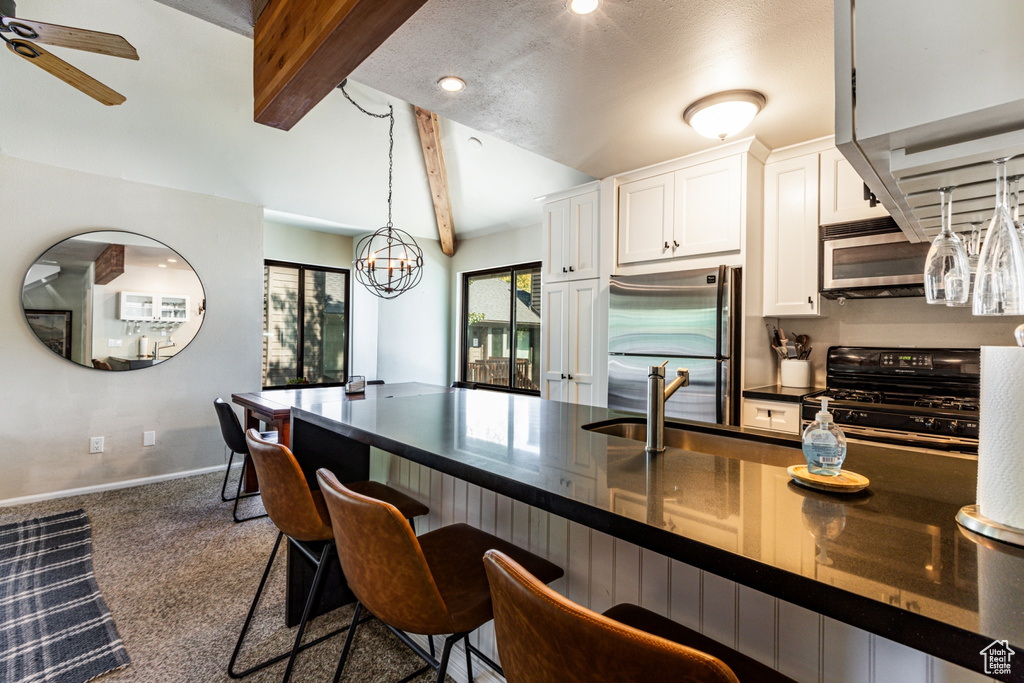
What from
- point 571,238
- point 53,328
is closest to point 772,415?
point 571,238

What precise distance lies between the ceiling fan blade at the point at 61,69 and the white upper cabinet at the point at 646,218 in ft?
9.54

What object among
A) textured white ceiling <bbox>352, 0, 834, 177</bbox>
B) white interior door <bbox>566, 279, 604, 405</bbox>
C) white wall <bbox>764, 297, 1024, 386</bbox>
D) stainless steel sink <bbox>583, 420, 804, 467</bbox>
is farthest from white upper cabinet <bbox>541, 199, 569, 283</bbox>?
stainless steel sink <bbox>583, 420, 804, 467</bbox>

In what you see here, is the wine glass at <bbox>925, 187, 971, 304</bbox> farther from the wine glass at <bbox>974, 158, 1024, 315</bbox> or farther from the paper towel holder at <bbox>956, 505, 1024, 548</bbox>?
the paper towel holder at <bbox>956, 505, 1024, 548</bbox>

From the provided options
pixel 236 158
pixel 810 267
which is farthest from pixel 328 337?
pixel 810 267

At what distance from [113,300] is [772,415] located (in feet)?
15.4

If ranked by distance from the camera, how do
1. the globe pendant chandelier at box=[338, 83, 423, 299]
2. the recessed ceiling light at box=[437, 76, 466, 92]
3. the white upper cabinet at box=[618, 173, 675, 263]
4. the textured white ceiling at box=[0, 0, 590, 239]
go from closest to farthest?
the recessed ceiling light at box=[437, 76, 466, 92] < the textured white ceiling at box=[0, 0, 590, 239] < the white upper cabinet at box=[618, 173, 675, 263] < the globe pendant chandelier at box=[338, 83, 423, 299]

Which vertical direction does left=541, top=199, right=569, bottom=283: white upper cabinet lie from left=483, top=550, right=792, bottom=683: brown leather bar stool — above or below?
above

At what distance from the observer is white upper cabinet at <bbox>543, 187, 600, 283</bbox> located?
366cm

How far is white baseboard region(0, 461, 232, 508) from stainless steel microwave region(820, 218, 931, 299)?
4878 mm

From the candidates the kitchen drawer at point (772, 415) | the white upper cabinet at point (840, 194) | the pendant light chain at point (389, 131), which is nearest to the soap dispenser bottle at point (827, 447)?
the kitchen drawer at point (772, 415)

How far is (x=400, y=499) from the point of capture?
175 centimetres

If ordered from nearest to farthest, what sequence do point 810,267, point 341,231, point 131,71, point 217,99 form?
point 810,267 → point 131,71 → point 217,99 → point 341,231

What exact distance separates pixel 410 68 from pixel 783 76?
1708 mm

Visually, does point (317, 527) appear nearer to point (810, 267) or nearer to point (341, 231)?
point (810, 267)
